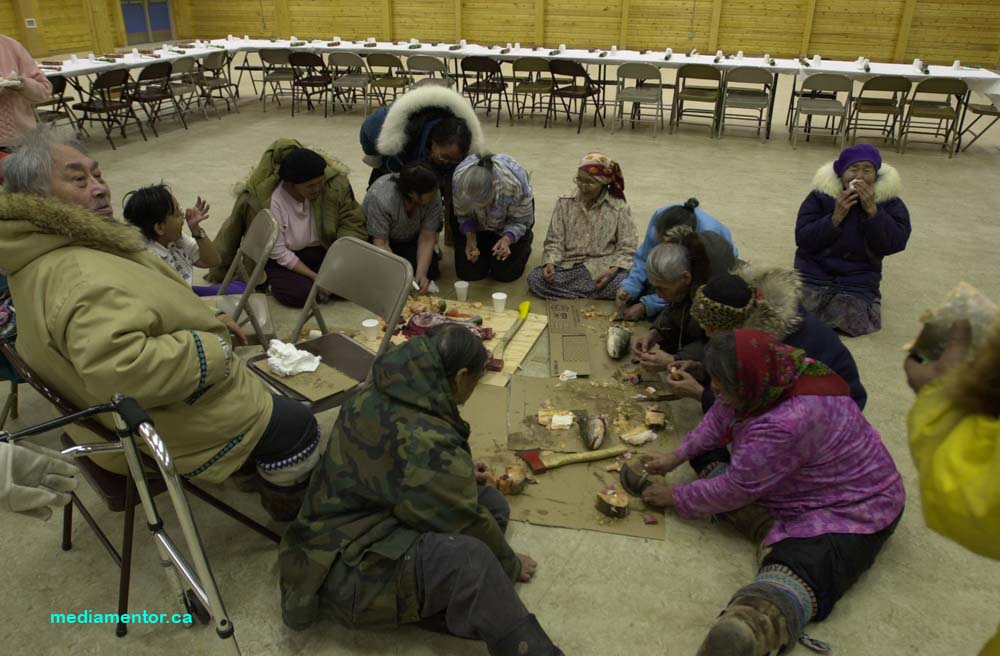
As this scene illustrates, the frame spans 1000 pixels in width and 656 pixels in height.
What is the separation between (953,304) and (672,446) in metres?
1.90

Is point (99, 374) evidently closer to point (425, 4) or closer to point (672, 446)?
point (672, 446)

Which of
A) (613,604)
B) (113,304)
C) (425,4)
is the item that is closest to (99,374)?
(113,304)

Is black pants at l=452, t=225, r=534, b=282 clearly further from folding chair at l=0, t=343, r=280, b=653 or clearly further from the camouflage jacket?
the camouflage jacket

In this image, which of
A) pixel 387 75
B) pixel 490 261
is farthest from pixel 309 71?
pixel 490 261

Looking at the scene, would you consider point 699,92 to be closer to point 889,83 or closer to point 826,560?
point 889,83

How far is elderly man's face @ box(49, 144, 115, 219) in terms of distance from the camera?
2279 mm

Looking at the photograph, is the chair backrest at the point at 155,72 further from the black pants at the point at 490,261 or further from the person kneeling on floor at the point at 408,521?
the person kneeling on floor at the point at 408,521

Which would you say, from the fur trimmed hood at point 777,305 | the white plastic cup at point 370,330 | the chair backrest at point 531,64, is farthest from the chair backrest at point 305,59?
the fur trimmed hood at point 777,305

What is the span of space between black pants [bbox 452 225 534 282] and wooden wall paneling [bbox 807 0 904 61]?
11.3 m

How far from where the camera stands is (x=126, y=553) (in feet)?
7.22

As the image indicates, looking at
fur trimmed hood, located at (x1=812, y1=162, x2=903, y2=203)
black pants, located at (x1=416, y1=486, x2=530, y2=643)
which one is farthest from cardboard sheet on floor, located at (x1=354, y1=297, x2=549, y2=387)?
fur trimmed hood, located at (x1=812, y1=162, x2=903, y2=203)

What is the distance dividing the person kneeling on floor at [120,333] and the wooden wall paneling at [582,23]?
43.4 ft

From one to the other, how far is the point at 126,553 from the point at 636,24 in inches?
551

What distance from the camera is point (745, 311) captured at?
2.69 metres
